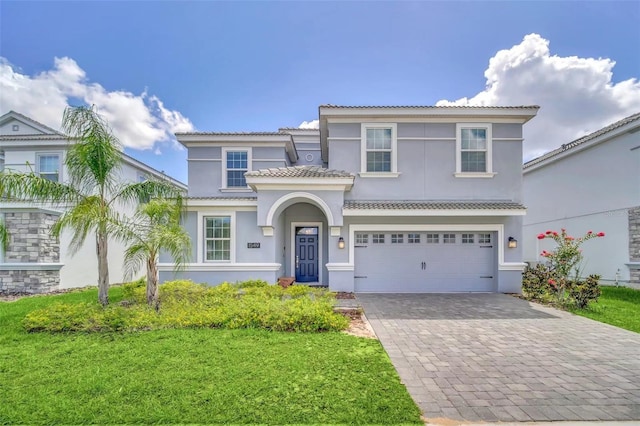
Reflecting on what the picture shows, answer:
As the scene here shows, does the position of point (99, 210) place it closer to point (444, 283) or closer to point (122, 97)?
point (122, 97)

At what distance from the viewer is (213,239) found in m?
10.9

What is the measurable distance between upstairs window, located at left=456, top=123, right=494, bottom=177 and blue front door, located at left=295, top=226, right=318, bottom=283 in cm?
652

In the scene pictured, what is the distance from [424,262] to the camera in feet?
34.9

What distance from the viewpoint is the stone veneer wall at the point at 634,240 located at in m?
11.3

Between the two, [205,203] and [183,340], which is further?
[205,203]

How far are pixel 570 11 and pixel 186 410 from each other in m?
16.9

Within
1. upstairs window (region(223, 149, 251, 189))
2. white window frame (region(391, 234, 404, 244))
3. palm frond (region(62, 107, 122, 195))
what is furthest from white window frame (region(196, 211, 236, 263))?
white window frame (region(391, 234, 404, 244))

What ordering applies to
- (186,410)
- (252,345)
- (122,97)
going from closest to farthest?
(186,410)
(252,345)
(122,97)

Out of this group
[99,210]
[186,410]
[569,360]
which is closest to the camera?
[186,410]

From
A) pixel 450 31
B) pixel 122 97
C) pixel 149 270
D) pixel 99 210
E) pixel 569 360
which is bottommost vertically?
pixel 569 360

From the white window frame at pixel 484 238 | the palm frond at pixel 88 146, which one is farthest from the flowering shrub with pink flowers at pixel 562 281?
the palm frond at pixel 88 146

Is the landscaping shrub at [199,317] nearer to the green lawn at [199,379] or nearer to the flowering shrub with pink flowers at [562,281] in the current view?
the green lawn at [199,379]

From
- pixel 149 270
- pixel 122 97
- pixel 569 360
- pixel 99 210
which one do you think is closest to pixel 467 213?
pixel 569 360

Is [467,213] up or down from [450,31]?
down
